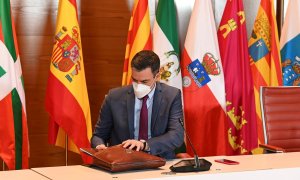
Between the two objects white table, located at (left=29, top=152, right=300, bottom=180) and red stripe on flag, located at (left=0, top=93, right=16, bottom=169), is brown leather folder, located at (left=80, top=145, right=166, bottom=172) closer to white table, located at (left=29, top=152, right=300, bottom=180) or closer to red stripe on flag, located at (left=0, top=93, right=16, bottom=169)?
white table, located at (left=29, top=152, right=300, bottom=180)

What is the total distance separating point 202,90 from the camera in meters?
5.09

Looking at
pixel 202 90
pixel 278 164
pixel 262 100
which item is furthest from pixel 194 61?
pixel 278 164

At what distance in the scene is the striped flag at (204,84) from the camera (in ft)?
16.6

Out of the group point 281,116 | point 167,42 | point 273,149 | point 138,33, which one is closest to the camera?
point 273,149

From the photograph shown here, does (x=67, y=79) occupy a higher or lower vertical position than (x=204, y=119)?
higher

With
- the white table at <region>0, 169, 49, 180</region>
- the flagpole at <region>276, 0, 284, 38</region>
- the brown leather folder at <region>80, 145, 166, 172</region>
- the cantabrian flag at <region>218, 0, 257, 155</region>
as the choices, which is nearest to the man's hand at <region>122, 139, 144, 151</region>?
the brown leather folder at <region>80, 145, 166, 172</region>

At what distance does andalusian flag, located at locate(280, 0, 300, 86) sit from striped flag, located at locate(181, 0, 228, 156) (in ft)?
2.47

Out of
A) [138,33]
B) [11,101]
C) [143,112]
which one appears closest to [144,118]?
[143,112]

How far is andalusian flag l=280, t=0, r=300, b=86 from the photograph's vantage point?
5.45 meters

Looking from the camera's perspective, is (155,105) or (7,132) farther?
(7,132)

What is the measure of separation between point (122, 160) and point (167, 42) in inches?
86.2

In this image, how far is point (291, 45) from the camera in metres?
5.49

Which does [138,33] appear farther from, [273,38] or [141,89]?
[141,89]

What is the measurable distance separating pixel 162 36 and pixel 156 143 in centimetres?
176
